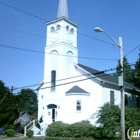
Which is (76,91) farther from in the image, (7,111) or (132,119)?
(7,111)

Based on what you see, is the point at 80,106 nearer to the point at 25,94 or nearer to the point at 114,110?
the point at 114,110

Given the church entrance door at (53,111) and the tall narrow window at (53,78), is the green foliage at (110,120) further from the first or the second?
the tall narrow window at (53,78)

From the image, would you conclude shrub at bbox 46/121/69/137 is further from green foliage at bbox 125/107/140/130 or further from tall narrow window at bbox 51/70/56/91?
green foliage at bbox 125/107/140/130

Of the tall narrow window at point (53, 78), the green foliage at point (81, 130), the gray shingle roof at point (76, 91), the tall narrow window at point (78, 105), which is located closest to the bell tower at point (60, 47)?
the tall narrow window at point (53, 78)

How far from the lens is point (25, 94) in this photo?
10112 centimetres

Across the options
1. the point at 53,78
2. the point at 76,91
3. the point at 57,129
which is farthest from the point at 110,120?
the point at 53,78

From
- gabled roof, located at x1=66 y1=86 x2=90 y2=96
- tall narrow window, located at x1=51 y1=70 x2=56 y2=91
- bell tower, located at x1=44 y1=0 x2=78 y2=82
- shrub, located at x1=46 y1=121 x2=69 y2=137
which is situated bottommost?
shrub, located at x1=46 y1=121 x2=69 y2=137

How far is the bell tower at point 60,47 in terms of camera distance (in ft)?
112

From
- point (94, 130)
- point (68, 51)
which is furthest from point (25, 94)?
point (94, 130)

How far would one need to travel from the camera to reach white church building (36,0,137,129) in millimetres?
32688

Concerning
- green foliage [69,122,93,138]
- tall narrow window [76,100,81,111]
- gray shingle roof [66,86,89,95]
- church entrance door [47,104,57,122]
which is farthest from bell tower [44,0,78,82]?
green foliage [69,122,93,138]

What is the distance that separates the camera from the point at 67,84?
112 feet

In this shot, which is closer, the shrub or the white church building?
the shrub

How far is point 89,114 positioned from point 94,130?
534 cm
